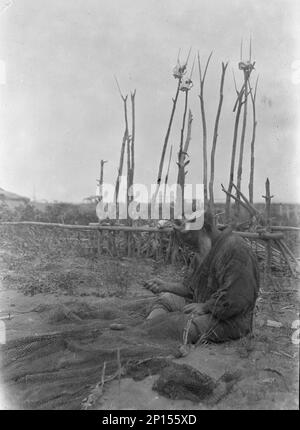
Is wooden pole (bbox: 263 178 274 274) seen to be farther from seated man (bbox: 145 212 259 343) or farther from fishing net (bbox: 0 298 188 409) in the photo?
fishing net (bbox: 0 298 188 409)

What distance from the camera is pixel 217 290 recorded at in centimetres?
342

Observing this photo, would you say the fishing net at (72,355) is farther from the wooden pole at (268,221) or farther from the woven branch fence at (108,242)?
the woven branch fence at (108,242)

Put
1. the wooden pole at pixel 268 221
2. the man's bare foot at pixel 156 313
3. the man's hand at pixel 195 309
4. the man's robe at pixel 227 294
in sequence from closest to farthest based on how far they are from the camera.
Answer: the man's robe at pixel 227 294, the man's hand at pixel 195 309, the man's bare foot at pixel 156 313, the wooden pole at pixel 268 221

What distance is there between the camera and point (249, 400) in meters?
2.32

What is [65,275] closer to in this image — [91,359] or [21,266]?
[21,266]

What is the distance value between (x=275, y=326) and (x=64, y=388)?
219 centimetres

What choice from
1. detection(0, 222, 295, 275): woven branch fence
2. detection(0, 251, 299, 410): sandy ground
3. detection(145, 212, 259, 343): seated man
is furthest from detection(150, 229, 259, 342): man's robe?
detection(0, 222, 295, 275): woven branch fence

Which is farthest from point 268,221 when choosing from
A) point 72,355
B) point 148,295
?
point 72,355

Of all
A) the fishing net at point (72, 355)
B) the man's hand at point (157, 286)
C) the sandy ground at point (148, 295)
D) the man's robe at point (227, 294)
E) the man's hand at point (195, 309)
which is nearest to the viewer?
the sandy ground at point (148, 295)

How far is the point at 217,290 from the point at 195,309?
0.80ft

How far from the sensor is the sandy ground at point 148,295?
94.5 inches

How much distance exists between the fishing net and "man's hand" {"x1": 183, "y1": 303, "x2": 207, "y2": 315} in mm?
248

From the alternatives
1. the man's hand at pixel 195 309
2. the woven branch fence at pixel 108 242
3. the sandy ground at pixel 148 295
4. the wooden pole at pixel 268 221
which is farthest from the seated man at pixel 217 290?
the woven branch fence at pixel 108 242

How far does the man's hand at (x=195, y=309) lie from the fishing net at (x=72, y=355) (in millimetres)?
248
